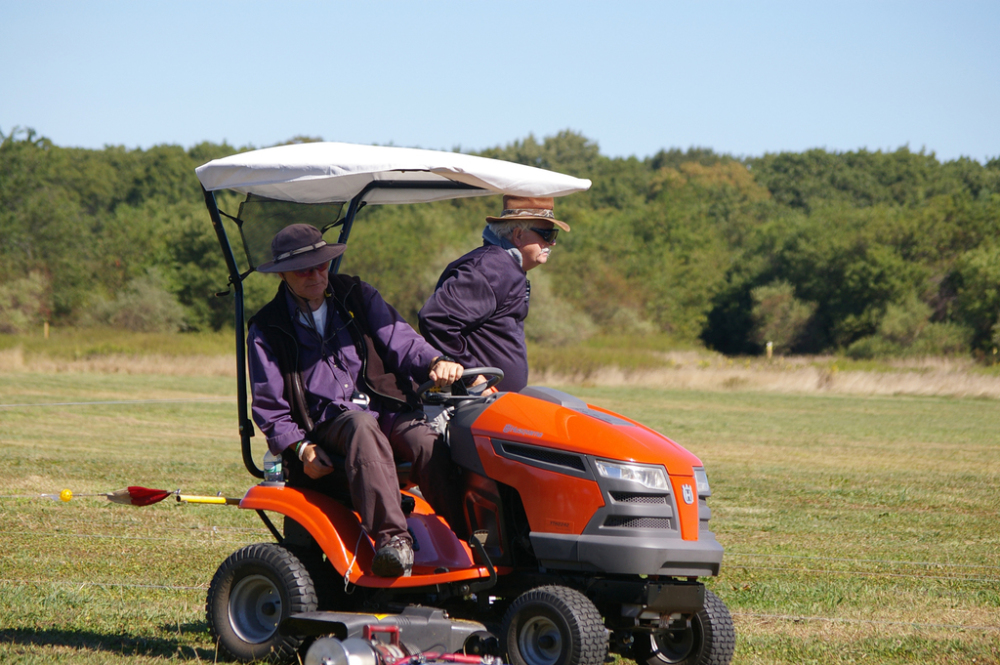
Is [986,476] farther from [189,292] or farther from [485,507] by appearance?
[189,292]

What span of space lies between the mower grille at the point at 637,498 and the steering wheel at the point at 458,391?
2.65 feet

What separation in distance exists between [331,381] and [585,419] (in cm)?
118

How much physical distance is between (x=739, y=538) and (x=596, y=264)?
61.8m

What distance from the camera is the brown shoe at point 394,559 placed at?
4.49 metres

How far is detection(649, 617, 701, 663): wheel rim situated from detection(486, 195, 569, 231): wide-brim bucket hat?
194 cm

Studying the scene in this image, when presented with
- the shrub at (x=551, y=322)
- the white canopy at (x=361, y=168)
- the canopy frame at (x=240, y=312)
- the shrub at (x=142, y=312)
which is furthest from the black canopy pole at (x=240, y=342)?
the shrub at (x=142, y=312)

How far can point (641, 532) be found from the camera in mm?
4246

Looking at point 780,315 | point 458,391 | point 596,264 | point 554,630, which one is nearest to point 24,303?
point 596,264

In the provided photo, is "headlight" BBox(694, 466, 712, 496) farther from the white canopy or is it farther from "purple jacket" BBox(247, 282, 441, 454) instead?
the white canopy

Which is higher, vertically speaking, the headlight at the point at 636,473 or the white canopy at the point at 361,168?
the white canopy at the point at 361,168

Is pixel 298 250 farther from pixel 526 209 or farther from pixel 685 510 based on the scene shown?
pixel 685 510

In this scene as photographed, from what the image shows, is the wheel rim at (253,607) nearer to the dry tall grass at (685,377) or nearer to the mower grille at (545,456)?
the mower grille at (545,456)

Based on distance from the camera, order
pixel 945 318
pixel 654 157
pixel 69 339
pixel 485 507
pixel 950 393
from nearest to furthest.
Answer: pixel 485 507
pixel 950 393
pixel 69 339
pixel 945 318
pixel 654 157

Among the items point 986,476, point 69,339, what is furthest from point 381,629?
point 69,339
